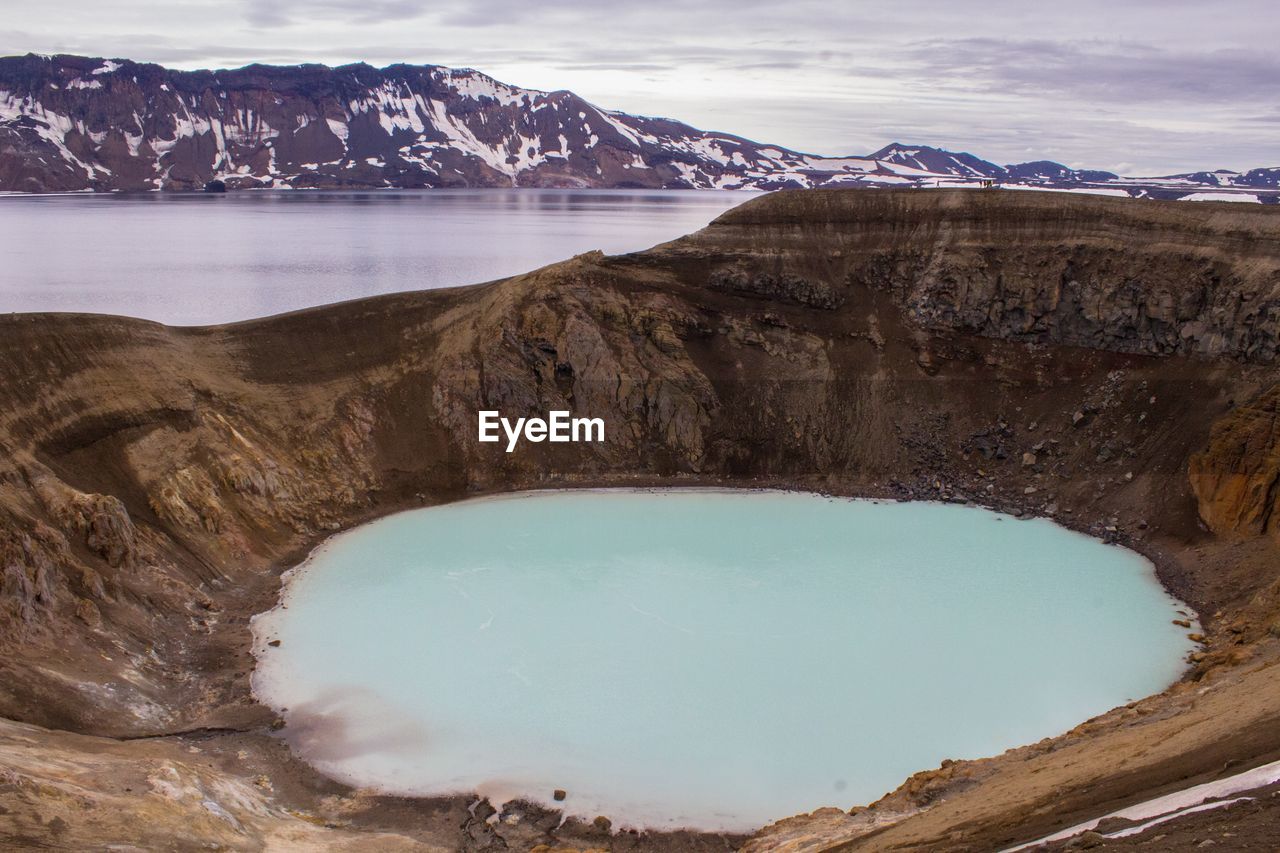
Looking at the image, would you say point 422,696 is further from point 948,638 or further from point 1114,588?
point 1114,588

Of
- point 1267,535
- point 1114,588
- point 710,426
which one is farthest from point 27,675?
point 1267,535

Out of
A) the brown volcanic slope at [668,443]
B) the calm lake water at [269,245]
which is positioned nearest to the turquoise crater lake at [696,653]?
the brown volcanic slope at [668,443]

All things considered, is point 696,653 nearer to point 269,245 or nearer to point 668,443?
point 668,443

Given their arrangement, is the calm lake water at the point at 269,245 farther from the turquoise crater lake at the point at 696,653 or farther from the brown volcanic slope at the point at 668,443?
the turquoise crater lake at the point at 696,653

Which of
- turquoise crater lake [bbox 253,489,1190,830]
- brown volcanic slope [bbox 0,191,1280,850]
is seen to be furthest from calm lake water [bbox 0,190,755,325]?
turquoise crater lake [bbox 253,489,1190,830]

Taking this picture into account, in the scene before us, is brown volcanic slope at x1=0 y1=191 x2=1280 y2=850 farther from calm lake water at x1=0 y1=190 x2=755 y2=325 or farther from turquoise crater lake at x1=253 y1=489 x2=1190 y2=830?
calm lake water at x1=0 y1=190 x2=755 y2=325
